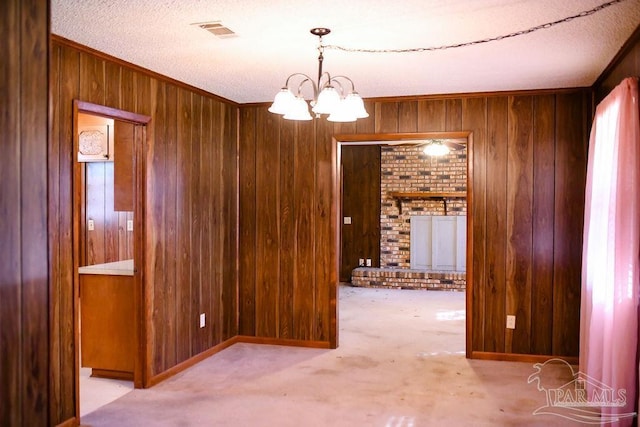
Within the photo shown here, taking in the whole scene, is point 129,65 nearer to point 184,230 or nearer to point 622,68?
point 184,230

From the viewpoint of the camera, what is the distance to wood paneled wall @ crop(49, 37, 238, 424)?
124 inches

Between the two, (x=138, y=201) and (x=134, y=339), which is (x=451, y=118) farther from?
(x=134, y=339)

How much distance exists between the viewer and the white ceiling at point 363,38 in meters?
2.63

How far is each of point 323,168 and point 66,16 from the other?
108 inches

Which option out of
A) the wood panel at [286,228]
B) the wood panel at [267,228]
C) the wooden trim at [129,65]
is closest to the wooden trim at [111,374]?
the wood panel at [267,228]

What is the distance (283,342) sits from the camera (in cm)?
515

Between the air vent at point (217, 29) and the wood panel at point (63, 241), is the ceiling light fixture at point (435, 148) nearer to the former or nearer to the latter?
the air vent at point (217, 29)

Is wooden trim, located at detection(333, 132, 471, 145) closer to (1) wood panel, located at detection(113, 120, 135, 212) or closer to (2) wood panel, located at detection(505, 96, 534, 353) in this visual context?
(2) wood panel, located at detection(505, 96, 534, 353)

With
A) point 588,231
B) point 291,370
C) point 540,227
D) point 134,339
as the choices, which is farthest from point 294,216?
point 588,231

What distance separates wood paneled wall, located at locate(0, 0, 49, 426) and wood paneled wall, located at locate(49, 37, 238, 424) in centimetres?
158

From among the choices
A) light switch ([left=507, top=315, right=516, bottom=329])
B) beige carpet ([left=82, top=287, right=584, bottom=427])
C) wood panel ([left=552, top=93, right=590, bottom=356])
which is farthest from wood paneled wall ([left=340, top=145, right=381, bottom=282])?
wood panel ([left=552, top=93, right=590, bottom=356])

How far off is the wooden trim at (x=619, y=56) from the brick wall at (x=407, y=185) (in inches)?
172

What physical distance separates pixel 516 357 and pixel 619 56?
263 centimetres

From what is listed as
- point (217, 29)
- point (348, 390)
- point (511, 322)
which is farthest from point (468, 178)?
point (217, 29)
